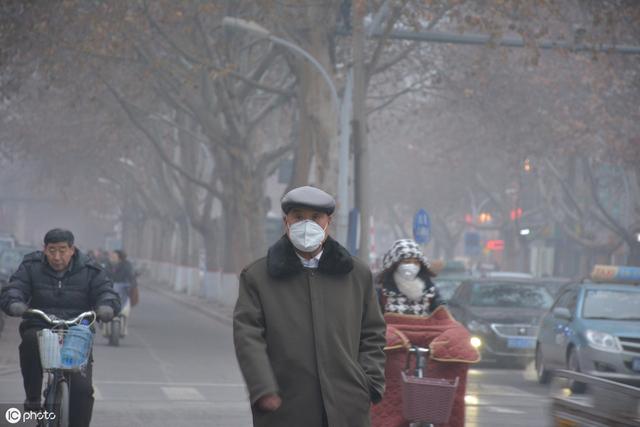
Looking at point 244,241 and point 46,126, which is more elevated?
point 46,126

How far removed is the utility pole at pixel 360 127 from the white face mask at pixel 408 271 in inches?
666

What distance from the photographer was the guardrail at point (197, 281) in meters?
42.8

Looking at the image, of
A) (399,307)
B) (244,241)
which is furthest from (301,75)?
(399,307)

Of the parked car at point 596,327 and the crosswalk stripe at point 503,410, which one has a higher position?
the parked car at point 596,327

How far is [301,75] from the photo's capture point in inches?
1238

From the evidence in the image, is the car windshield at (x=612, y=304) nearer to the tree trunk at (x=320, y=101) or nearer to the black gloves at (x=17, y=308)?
the black gloves at (x=17, y=308)

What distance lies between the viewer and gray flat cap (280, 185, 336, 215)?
627cm

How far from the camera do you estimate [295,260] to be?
6.29m

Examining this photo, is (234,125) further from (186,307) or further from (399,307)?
(399,307)

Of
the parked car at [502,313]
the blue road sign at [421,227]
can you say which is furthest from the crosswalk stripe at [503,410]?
the blue road sign at [421,227]

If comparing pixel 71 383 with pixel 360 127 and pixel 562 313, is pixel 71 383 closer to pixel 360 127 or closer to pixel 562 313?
pixel 562 313

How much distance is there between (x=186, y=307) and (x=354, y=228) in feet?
59.0

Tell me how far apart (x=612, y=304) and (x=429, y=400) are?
442 inches

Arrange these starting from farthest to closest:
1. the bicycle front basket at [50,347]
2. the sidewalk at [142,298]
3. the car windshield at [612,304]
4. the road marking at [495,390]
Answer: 1. the sidewalk at [142,298]
2. the car windshield at [612,304]
3. the road marking at [495,390]
4. the bicycle front basket at [50,347]
